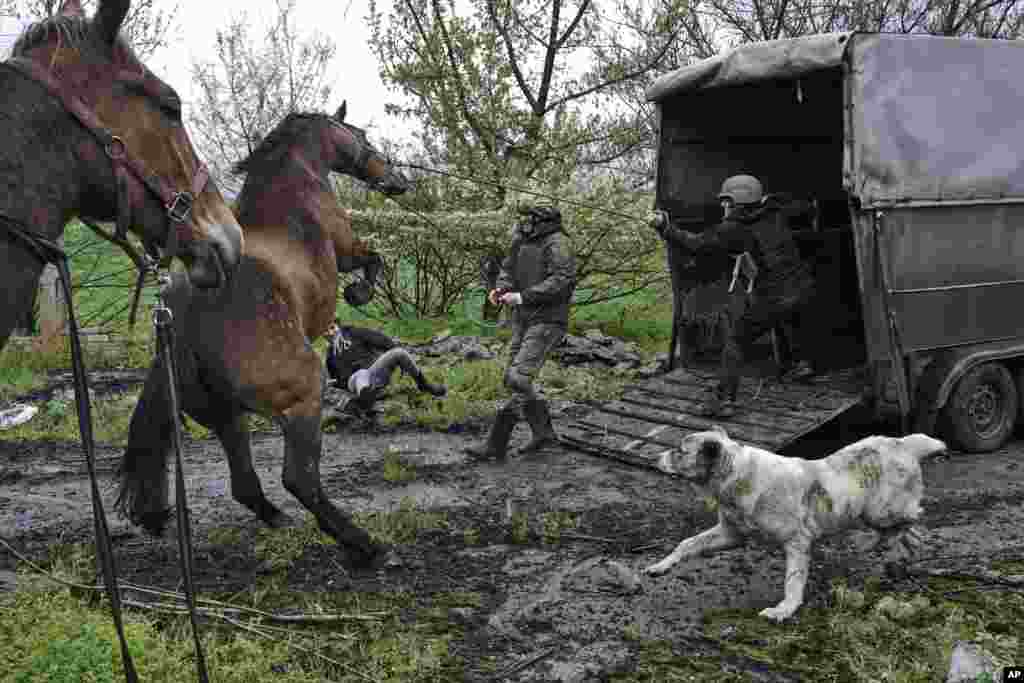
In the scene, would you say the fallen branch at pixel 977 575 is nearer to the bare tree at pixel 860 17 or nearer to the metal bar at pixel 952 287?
the metal bar at pixel 952 287

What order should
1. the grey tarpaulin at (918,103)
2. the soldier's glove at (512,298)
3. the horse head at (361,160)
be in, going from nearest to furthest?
1. the horse head at (361,160)
2. the grey tarpaulin at (918,103)
3. the soldier's glove at (512,298)

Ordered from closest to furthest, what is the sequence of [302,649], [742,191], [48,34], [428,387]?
[48,34] → [302,649] → [742,191] → [428,387]

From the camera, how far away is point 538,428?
7.68 m

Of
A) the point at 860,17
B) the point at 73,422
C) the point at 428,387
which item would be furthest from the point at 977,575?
the point at 860,17

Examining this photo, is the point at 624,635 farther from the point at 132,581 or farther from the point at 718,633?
the point at 132,581

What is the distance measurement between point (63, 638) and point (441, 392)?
5827 mm

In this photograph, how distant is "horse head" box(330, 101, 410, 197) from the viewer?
17.3 feet

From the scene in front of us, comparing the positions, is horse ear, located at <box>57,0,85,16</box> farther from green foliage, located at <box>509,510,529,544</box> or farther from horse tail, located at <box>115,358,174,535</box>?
green foliage, located at <box>509,510,529,544</box>

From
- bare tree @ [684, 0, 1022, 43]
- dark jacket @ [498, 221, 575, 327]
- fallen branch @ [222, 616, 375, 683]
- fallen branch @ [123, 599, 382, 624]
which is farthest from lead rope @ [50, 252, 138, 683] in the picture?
bare tree @ [684, 0, 1022, 43]

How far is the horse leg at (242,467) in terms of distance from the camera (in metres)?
4.95

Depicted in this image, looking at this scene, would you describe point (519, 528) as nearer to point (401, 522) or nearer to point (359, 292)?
point (401, 522)

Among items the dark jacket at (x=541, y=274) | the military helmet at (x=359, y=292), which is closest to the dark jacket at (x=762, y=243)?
the dark jacket at (x=541, y=274)

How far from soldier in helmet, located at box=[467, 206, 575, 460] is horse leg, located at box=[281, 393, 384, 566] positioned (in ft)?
9.46

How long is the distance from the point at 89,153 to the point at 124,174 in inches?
4.6
